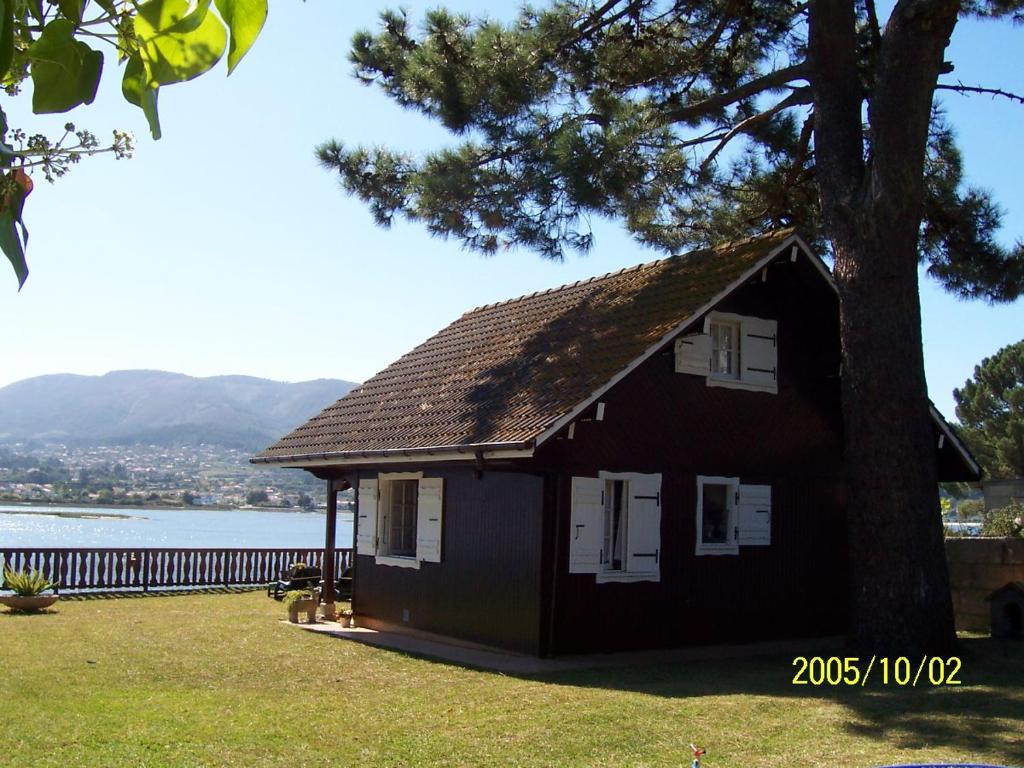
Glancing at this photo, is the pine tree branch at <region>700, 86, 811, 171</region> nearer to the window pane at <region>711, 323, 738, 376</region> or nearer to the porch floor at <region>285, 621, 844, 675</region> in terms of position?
the window pane at <region>711, 323, 738, 376</region>

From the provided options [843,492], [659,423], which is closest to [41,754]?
[659,423]

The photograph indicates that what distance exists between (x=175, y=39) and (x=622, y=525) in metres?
12.3

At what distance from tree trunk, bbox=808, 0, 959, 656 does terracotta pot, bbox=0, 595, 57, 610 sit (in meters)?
11.6

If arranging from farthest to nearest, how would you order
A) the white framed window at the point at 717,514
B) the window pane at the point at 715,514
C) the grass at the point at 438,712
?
1. the window pane at the point at 715,514
2. the white framed window at the point at 717,514
3. the grass at the point at 438,712

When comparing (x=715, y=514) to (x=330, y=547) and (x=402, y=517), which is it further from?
(x=330, y=547)

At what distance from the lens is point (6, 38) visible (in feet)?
3.43

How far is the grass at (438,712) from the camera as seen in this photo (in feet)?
24.1

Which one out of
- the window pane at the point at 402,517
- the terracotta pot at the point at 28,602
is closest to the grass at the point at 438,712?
Result: the window pane at the point at 402,517

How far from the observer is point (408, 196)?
1557 centimetres

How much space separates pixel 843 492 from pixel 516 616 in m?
5.56

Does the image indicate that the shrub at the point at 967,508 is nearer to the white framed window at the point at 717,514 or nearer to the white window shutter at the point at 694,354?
the white framed window at the point at 717,514

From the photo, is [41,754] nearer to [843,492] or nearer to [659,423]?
[659,423]

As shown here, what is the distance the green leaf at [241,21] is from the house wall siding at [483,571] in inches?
447

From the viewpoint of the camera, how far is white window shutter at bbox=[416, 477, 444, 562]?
14.0 m
